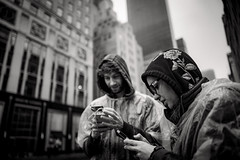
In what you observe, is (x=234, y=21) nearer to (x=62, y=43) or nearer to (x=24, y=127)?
(x=24, y=127)

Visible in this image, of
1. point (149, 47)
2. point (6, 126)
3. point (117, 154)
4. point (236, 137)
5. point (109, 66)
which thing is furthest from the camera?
point (6, 126)

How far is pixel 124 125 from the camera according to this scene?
1.46 meters

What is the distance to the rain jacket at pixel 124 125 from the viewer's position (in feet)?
5.63

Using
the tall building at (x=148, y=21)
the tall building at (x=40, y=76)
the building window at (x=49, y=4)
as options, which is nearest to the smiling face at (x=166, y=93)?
the tall building at (x=148, y=21)

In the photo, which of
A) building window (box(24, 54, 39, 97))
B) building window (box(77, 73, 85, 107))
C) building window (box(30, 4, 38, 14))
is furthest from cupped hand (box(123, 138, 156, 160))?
building window (box(30, 4, 38, 14))

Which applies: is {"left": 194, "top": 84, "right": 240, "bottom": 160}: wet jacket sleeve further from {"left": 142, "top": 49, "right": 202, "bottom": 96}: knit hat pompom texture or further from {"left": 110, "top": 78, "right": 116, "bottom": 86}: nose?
{"left": 110, "top": 78, "right": 116, "bottom": 86}: nose

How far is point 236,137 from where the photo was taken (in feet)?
2.43

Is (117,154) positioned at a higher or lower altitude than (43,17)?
lower

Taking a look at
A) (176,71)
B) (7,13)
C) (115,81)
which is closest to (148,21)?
(115,81)

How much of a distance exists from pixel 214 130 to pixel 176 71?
1.76ft

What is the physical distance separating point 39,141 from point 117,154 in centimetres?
1575

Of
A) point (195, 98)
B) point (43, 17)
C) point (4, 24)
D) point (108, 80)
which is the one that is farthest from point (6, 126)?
point (195, 98)

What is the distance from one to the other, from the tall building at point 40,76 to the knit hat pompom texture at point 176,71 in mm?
13873

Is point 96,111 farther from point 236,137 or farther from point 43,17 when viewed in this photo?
point 43,17
